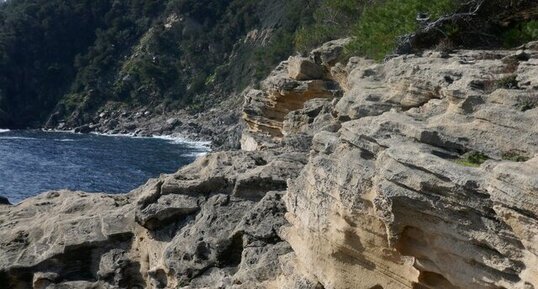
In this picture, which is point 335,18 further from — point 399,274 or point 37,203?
point 399,274

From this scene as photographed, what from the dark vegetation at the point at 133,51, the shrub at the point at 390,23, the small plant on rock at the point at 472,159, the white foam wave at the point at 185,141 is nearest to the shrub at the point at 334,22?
the shrub at the point at 390,23

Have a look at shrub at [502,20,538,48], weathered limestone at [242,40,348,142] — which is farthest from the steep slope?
shrub at [502,20,538,48]

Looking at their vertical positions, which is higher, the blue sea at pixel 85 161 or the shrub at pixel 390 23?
the shrub at pixel 390 23

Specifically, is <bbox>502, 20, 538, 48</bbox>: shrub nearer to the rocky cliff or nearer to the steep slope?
the rocky cliff

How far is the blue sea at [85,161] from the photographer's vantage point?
69.0 m

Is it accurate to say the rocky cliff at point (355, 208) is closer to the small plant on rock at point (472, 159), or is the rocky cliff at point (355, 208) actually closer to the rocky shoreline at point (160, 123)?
the small plant on rock at point (472, 159)

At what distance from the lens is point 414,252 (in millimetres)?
11820

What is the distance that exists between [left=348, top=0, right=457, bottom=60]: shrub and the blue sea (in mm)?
42686

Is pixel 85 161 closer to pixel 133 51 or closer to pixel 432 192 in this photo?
pixel 133 51

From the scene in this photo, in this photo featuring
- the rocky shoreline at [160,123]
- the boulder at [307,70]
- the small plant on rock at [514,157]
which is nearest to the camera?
the small plant on rock at [514,157]

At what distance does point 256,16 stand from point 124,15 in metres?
45.1

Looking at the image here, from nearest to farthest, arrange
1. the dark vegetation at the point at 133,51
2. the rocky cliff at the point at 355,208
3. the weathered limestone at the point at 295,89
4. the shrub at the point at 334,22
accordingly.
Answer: the rocky cliff at the point at 355,208 < the weathered limestone at the point at 295,89 < the shrub at the point at 334,22 < the dark vegetation at the point at 133,51

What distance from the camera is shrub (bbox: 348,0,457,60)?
76.5 ft

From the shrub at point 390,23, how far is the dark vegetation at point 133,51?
81933mm
